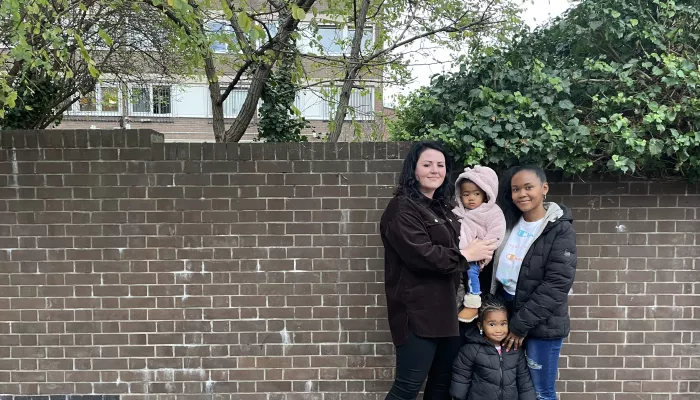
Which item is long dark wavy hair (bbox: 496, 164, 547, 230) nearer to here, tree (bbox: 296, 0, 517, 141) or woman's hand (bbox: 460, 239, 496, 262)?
woman's hand (bbox: 460, 239, 496, 262)

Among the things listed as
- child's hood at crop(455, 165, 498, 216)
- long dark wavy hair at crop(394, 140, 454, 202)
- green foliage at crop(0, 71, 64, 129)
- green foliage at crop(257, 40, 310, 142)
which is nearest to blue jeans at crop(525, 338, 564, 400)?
child's hood at crop(455, 165, 498, 216)

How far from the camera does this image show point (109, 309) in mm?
3396

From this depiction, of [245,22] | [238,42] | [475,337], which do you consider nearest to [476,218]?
[475,337]

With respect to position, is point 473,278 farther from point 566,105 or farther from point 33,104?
point 33,104

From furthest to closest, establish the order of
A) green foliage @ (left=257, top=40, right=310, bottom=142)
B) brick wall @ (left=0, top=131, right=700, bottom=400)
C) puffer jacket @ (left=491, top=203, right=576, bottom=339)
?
green foliage @ (left=257, top=40, right=310, bottom=142), brick wall @ (left=0, top=131, right=700, bottom=400), puffer jacket @ (left=491, top=203, right=576, bottom=339)

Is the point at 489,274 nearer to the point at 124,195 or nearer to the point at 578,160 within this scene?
the point at 578,160

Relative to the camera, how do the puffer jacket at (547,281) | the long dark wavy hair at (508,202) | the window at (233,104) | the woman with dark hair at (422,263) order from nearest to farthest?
the woman with dark hair at (422,263)
the puffer jacket at (547,281)
the long dark wavy hair at (508,202)
the window at (233,104)

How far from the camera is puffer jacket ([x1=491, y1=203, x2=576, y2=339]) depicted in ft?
8.23

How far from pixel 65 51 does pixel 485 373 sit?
139 inches

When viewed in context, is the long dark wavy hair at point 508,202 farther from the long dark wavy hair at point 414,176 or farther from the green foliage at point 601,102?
the long dark wavy hair at point 414,176

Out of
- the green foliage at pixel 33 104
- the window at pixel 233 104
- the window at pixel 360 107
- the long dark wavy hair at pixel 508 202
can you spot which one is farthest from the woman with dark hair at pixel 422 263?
the window at pixel 233 104

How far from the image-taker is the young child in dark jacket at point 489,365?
8.71 feet

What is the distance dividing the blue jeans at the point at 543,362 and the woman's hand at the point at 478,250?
68 cm

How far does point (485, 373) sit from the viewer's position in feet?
8.71
